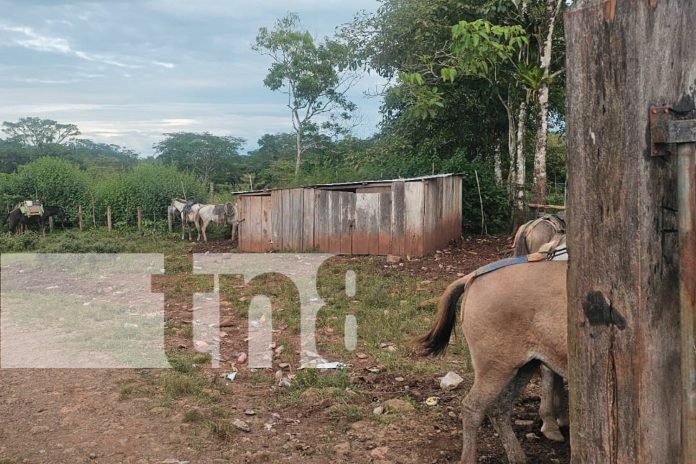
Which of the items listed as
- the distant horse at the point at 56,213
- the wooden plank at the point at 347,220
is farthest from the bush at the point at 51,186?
the wooden plank at the point at 347,220

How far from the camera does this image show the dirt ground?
4074mm

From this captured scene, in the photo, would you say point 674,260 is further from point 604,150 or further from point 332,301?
point 332,301

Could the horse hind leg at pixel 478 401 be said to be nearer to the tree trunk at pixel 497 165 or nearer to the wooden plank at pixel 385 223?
the wooden plank at pixel 385 223

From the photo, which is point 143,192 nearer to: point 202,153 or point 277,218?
point 277,218

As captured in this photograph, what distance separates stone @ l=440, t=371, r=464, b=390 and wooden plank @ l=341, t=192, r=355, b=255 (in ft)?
29.4

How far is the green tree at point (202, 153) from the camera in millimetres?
33875

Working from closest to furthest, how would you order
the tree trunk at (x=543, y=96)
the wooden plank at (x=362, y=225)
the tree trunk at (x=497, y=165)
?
the tree trunk at (x=543, y=96), the wooden plank at (x=362, y=225), the tree trunk at (x=497, y=165)

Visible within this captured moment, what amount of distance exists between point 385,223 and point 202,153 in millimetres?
23735

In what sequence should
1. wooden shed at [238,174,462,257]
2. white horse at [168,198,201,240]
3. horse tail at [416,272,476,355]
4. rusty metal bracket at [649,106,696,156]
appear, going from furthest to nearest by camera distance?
white horse at [168,198,201,240] → wooden shed at [238,174,462,257] → horse tail at [416,272,476,355] → rusty metal bracket at [649,106,696,156]

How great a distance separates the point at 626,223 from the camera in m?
1.96

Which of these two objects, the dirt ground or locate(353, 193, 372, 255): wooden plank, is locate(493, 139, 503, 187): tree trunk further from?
the dirt ground

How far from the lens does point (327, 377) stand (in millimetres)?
5488

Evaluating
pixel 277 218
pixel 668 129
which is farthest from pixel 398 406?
pixel 277 218

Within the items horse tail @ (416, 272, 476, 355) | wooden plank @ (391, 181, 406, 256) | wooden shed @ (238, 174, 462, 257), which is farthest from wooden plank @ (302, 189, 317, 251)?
horse tail @ (416, 272, 476, 355)
